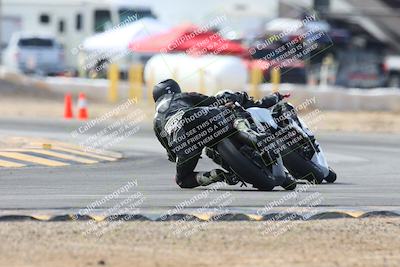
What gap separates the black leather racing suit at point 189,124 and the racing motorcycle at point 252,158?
0.45 feet

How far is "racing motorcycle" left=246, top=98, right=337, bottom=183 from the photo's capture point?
45.0 ft

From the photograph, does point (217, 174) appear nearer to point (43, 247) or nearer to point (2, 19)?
point (43, 247)

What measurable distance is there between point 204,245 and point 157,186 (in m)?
4.34

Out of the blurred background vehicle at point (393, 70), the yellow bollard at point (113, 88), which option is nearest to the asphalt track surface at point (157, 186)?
the yellow bollard at point (113, 88)

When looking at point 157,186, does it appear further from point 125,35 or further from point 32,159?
point 125,35

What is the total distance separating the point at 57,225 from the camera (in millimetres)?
10359

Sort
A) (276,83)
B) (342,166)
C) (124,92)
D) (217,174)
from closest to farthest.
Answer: (217,174)
(342,166)
(276,83)
(124,92)

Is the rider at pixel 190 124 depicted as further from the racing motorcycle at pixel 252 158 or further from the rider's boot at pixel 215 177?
the racing motorcycle at pixel 252 158

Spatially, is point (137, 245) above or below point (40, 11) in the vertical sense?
below

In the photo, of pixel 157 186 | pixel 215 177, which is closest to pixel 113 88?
pixel 157 186

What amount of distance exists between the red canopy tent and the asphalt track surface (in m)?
16.1

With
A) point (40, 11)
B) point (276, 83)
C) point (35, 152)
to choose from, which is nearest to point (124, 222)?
point (35, 152)

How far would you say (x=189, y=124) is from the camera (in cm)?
1311

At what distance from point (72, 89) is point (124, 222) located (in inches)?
970
